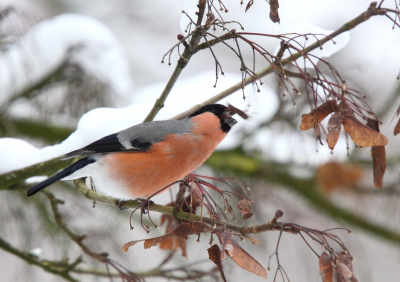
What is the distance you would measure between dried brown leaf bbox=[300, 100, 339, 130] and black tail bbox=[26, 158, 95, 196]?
707mm

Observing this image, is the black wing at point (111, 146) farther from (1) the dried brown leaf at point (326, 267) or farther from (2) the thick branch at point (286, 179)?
(2) the thick branch at point (286, 179)

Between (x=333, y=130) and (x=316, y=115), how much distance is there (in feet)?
0.24

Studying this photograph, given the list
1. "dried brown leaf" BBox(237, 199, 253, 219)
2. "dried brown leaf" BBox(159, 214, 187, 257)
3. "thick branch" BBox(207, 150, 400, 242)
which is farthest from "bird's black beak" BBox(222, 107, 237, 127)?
"thick branch" BBox(207, 150, 400, 242)

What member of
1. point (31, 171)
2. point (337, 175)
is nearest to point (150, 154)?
point (31, 171)

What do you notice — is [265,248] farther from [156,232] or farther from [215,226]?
[215,226]

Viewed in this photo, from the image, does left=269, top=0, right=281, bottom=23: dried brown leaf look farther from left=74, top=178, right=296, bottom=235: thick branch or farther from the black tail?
the black tail

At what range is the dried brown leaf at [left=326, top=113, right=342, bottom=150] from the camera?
1026 millimetres

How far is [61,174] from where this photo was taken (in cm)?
145

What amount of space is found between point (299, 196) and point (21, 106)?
1.55 metres

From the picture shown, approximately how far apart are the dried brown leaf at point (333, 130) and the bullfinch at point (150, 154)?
0.46 m

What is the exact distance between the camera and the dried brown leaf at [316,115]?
1098mm

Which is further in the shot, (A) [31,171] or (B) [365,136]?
(A) [31,171]

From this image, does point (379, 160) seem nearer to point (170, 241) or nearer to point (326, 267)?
point (326, 267)

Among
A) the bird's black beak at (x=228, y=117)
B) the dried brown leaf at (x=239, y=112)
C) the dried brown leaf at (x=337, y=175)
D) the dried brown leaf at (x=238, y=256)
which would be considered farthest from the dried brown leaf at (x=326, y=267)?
the dried brown leaf at (x=337, y=175)
